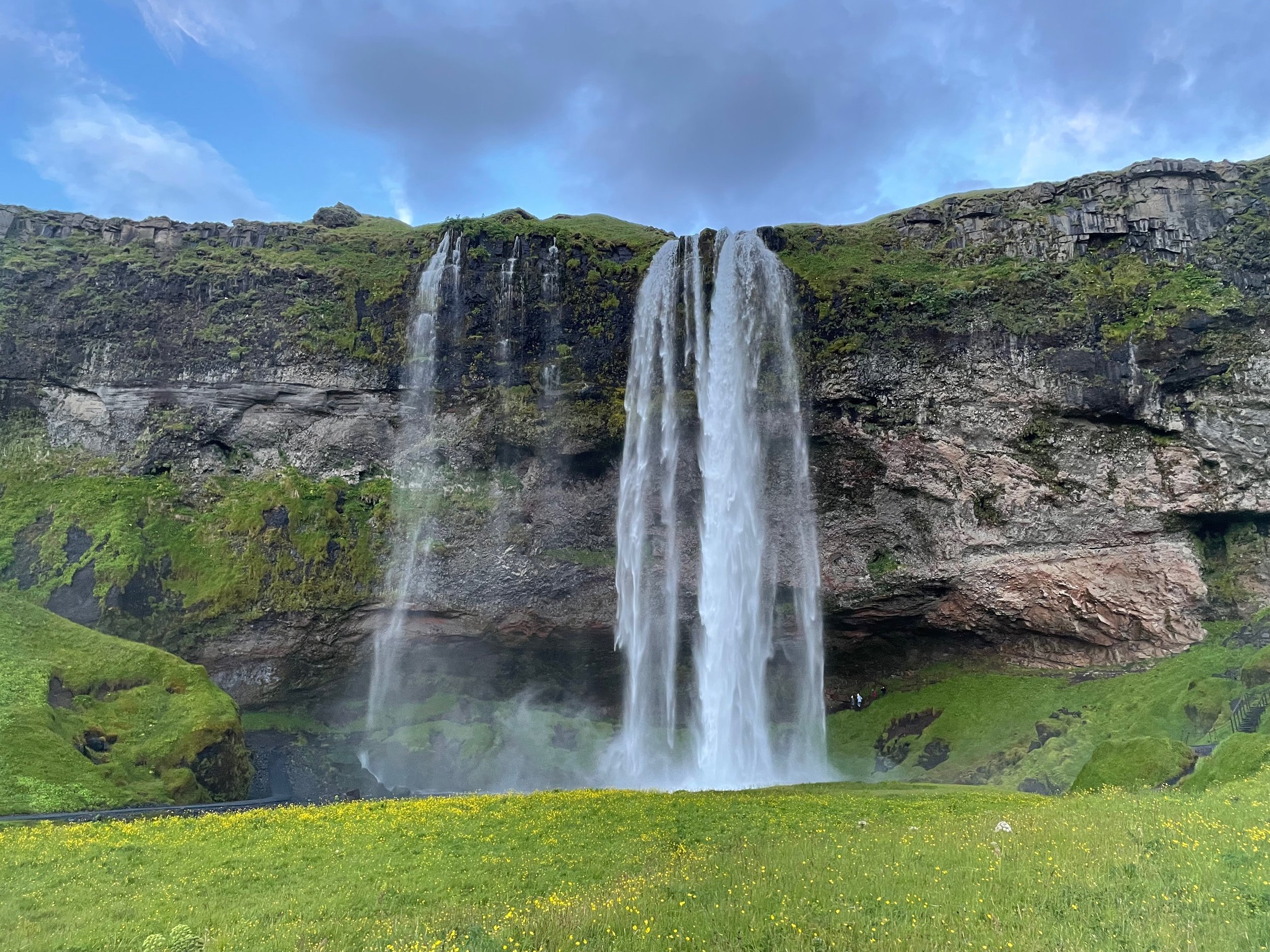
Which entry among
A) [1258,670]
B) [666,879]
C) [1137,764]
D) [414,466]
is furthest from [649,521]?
[666,879]

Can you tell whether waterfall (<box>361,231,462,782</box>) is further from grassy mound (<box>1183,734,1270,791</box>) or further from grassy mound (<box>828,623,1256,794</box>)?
grassy mound (<box>1183,734,1270,791</box>)

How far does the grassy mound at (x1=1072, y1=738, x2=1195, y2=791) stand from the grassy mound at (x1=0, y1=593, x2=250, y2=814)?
27443 mm

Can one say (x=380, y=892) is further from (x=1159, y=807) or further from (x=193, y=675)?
(x=193, y=675)

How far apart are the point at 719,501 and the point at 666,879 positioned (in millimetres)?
28169

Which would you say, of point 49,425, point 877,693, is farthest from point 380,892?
point 49,425

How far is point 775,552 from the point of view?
39.4 m

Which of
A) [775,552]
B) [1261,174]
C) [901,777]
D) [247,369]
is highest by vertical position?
[1261,174]

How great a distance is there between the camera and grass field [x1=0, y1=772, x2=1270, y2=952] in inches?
315

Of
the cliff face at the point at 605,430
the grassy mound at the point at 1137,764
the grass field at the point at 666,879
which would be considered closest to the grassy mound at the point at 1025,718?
the cliff face at the point at 605,430

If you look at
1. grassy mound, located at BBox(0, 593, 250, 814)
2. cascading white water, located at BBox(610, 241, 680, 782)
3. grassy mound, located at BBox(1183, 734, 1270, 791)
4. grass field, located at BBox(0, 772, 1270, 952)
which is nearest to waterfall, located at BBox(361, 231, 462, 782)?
cascading white water, located at BBox(610, 241, 680, 782)

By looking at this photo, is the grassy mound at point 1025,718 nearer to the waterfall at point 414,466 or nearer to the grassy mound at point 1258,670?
the grassy mound at point 1258,670

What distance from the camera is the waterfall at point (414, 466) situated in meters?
40.0

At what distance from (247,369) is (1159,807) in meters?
43.5

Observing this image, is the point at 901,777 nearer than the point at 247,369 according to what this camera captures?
Yes
